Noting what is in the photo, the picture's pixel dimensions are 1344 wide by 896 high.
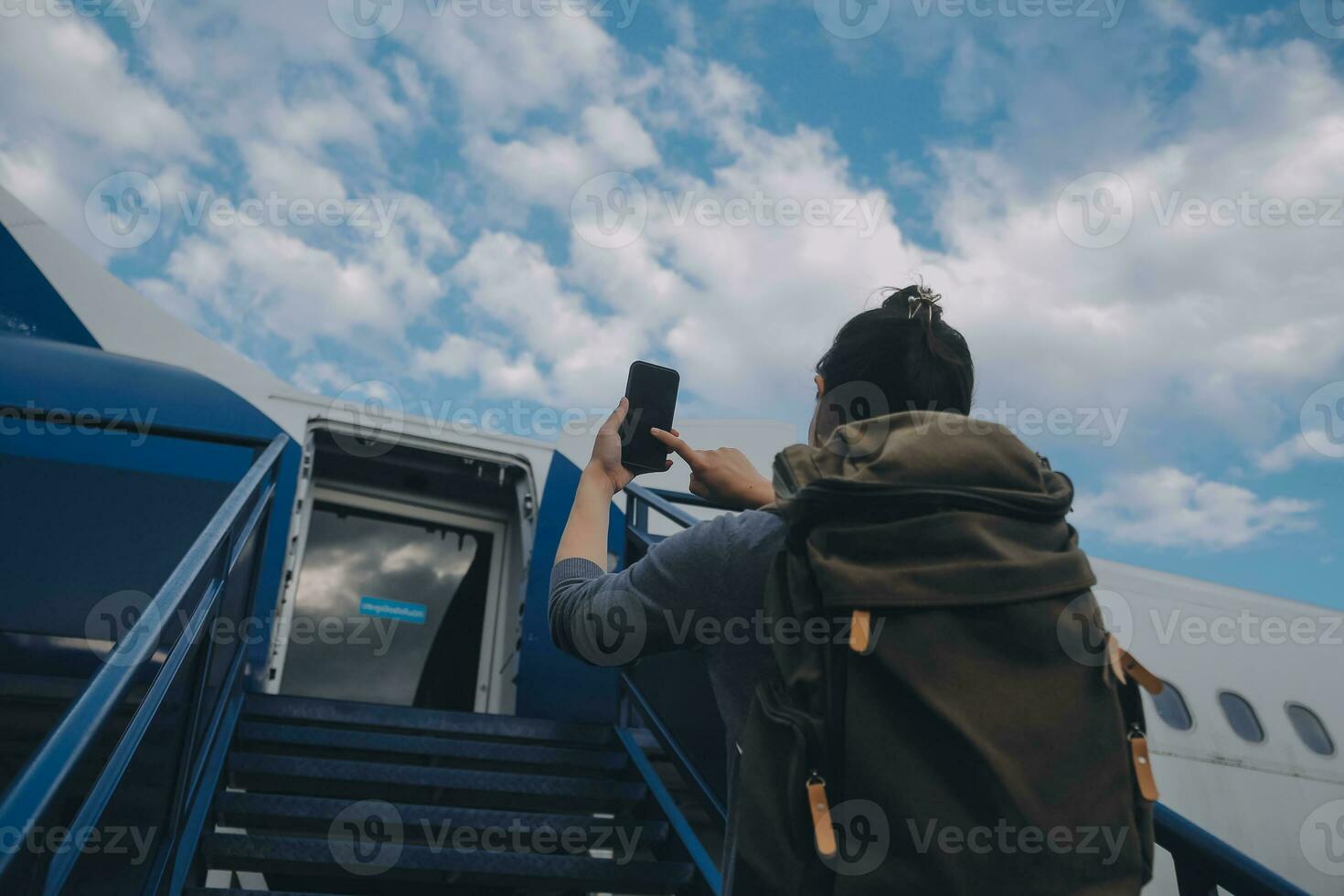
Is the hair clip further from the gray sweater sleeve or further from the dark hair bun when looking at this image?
the gray sweater sleeve

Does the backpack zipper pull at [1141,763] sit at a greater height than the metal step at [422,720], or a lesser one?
lesser

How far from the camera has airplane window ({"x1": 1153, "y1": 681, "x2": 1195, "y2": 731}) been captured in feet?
19.6

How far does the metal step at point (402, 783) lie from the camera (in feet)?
11.5

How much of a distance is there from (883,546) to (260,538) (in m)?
3.15

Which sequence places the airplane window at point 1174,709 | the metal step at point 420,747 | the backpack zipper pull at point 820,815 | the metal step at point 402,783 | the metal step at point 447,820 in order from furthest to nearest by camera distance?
1. the airplane window at point 1174,709
2. the metal step at point 420,747
3. the metal step at point 402,783
4. the metal step at point 447,820
5. the backpack zipper pull at point 820,815

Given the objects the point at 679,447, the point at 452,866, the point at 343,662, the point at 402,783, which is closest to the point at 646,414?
the point at 679,447

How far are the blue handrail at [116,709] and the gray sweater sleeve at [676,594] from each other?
0.70 metres

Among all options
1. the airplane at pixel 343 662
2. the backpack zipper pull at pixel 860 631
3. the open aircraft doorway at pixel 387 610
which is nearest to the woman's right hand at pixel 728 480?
the backpack zipper pull at pixel 860 631

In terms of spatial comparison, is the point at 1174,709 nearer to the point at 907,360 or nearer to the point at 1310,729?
the point at 1310,729

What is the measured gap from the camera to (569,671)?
17.7ft

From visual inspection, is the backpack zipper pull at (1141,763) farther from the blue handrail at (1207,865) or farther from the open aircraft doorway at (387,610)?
the open aircraft doorway at (387,610)

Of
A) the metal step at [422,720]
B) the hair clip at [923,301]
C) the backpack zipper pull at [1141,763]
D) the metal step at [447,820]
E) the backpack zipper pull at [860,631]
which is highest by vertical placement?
the hair clip at [923,301]

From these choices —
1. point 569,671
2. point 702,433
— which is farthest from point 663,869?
point 702,433

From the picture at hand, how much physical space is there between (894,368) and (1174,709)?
6.05 metres
